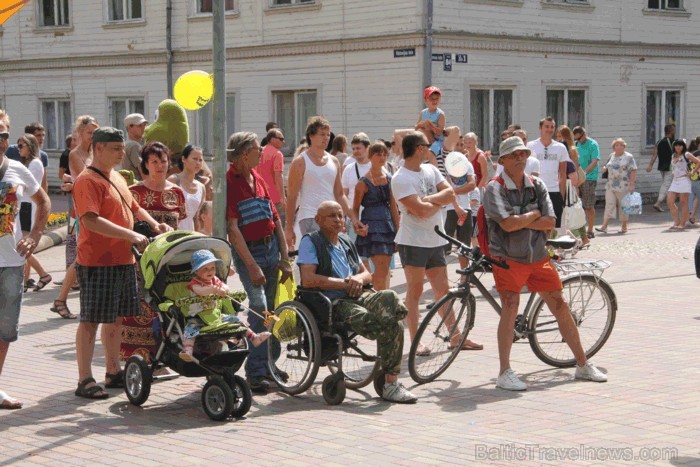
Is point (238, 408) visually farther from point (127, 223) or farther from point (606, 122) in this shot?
point (606, 122)

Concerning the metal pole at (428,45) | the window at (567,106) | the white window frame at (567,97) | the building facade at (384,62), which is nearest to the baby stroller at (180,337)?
the metal pole at (428,45)

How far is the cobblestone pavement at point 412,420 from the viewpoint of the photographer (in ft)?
23.7

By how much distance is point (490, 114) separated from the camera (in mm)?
25891

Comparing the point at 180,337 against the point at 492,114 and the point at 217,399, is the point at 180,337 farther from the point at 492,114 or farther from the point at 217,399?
the point at 492,114

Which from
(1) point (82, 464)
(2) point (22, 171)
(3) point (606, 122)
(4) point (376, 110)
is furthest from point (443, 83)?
(1) point (82, 464)

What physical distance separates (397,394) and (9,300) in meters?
2.77

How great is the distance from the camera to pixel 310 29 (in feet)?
87.5

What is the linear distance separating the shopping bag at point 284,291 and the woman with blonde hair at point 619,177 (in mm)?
13453

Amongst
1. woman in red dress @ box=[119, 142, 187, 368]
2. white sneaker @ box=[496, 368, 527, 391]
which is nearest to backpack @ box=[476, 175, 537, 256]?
white sneaker @ box=[496, 368, 527, 391]

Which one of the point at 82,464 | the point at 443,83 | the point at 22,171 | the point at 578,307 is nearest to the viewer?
the point at 82,464

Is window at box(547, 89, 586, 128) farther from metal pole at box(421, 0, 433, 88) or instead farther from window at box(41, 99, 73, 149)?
window at box(41, 99, 73, 149)

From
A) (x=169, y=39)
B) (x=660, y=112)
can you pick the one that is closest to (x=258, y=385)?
(x=169, y=39)

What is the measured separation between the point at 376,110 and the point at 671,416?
58.2 feet

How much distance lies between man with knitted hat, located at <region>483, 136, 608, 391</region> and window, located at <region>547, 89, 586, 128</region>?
18205 millimetres
